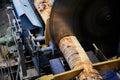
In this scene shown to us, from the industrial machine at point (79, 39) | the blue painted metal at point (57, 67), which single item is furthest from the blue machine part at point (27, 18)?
the blue painted metal at point (57, 67)

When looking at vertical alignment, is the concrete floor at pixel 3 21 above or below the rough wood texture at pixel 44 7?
above

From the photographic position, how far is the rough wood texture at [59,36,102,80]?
2434 millimetres

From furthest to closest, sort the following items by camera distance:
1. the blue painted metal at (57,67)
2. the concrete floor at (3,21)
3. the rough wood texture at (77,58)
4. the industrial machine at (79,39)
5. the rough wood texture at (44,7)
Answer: the concrete floor at (3,21), the rough wood texture at (44,7), the blue painted metal at (57,67), the industrial machine at (79,39), the rough wood texture at (77,58)

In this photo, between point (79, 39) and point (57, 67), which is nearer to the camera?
point (79, 39)

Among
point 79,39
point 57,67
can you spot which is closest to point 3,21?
point 57,67

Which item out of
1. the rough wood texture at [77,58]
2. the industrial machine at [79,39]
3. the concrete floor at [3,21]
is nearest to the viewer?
the rough wood texture at [77,58]

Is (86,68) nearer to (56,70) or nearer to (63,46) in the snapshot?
(63,46)

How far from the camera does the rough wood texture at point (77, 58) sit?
243cm

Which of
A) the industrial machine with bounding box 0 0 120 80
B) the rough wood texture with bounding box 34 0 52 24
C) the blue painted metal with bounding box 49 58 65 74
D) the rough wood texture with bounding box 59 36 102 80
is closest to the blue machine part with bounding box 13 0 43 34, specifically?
the industrial machine with bounding box 0 0 120 80

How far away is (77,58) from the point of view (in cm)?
268

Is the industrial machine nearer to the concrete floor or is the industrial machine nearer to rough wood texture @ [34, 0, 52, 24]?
rough wood texture @ [34, 0, 52, 24]

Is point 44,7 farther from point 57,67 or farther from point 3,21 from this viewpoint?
point 3,21

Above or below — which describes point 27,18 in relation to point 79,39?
above

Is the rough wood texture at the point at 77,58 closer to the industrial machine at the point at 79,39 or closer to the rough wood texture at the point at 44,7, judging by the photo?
the industrial machine at the point at 79,39
